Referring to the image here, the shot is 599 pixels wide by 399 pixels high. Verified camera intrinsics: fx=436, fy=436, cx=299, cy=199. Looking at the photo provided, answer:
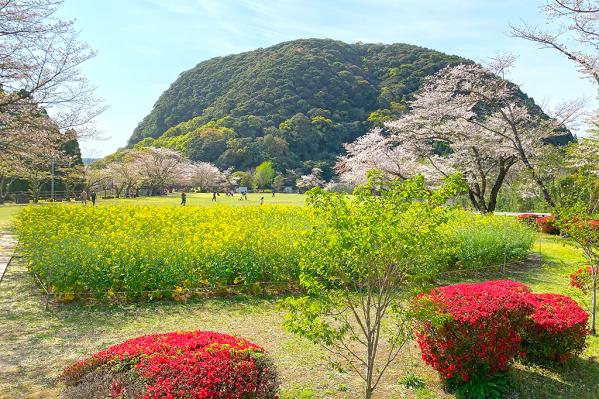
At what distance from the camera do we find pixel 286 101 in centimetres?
7962

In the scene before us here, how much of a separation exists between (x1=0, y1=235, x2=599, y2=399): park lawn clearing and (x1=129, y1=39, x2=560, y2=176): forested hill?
48.9 metres

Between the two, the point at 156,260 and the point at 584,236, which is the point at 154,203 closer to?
the point at 156,260

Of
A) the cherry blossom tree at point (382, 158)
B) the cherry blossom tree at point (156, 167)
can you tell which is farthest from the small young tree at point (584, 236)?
the cherry blossom tree at point (156, 167)

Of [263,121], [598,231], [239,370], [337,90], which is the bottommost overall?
[239,370]

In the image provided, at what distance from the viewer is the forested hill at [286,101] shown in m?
68.5

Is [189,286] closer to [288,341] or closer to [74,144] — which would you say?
[288,341]

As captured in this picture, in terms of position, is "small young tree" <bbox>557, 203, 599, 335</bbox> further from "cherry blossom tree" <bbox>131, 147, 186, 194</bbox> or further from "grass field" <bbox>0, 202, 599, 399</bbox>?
"cherry blossom tree" <bbox>131, 147, 186, 194</bbox>

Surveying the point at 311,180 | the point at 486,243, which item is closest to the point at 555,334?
the point at 486,243

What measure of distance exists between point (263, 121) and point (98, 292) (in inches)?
2717

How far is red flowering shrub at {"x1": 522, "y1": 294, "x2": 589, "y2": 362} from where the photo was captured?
16.4 feet

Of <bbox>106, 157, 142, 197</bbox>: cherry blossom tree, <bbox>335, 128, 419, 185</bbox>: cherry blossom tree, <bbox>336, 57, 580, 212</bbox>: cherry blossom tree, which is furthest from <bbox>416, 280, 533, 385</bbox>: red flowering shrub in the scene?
<bbox>106, 157, 142, 197</bbox>: cherry blossom tree

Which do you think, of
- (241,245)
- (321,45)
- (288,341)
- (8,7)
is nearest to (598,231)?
(288,341)

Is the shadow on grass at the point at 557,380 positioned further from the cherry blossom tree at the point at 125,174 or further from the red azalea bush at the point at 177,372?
the cherry blossom tree at the point at 125,174

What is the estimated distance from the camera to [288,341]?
228 inches
